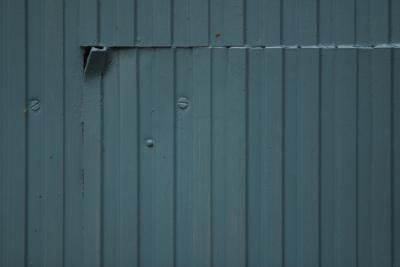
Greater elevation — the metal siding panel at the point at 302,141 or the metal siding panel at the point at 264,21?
the metal siding panel at the point at 264,21

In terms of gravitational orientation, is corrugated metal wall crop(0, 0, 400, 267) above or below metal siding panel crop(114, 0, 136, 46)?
below

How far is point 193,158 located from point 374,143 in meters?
0.75

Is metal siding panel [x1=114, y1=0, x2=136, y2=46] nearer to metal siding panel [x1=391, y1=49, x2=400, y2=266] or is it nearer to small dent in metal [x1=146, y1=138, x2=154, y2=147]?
small dent in metal [x1=146, y1=138, x2=154, y2=147]

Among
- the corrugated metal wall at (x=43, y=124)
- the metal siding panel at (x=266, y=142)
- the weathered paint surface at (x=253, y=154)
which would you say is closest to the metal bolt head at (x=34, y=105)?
the corrugated metal wall at (x=43, y=124)

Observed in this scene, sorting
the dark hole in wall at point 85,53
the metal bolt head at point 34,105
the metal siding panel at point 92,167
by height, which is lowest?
the metal siding panel at point 92,167

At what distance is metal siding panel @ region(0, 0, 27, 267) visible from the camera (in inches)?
99.2

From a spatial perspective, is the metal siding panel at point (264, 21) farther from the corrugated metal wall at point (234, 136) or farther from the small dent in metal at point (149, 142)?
the small dent in metal at point (149, 142)

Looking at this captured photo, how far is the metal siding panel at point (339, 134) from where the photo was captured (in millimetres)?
2471

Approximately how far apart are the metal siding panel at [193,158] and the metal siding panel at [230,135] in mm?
33

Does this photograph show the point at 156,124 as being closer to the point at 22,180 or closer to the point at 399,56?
the point at 22,180

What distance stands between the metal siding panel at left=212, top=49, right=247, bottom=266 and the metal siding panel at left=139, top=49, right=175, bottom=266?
0.18 m

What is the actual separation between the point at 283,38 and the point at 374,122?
Result: 0.51 meters

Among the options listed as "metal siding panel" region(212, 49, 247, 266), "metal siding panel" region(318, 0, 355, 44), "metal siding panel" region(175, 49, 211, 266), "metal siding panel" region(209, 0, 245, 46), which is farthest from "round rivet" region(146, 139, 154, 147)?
"metal siding panel" region(318, 0, 355, 44)

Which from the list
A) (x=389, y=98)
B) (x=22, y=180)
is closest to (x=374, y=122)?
(x=389, y=98)
